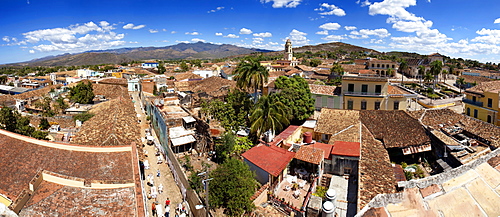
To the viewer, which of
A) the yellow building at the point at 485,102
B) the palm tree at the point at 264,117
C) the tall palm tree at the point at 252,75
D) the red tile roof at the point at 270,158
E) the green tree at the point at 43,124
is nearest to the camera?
the red tile roof at the point at 270,158

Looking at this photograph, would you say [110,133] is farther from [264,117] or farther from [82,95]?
[82,95]

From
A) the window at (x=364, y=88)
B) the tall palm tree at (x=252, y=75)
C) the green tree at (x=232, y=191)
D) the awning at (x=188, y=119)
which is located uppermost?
the tall palm tree at (x=252, y=75)

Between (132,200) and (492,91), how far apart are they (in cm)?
3329

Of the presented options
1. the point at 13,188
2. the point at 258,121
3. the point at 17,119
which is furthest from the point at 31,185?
the point at 17,119

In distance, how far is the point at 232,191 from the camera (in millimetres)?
13789

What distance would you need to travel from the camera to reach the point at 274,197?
15.8m

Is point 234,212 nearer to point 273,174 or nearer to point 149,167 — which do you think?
point 273,174

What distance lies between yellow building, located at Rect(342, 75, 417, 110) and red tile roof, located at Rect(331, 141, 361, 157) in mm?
13247

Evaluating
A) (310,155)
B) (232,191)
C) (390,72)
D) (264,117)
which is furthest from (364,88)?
(390,72)

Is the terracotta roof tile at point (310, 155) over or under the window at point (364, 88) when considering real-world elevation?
under

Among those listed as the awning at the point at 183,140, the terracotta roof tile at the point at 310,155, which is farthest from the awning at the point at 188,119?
the terracotta roof tile at the point at 310,155

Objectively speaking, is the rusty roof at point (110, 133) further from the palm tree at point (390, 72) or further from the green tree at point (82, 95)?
the palm tree at point (390, 72)

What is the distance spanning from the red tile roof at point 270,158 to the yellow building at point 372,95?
1641 centimetres

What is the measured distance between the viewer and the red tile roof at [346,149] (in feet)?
60.3
